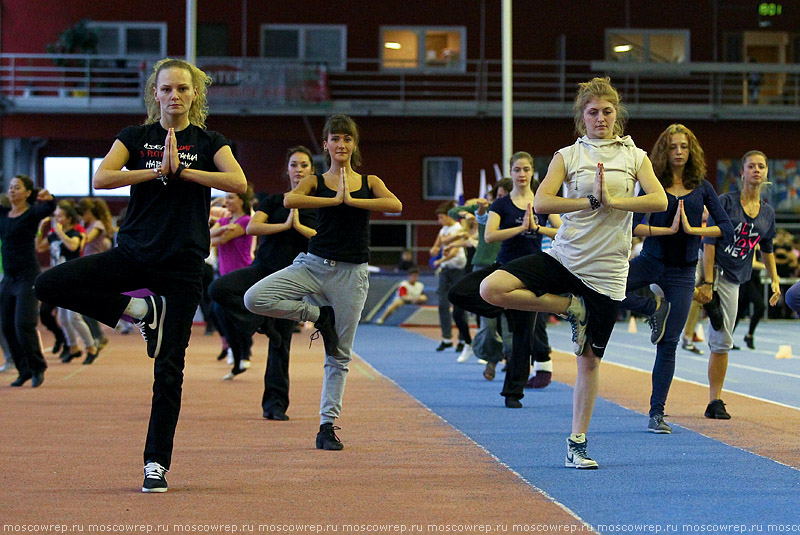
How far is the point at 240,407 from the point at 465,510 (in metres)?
4.35

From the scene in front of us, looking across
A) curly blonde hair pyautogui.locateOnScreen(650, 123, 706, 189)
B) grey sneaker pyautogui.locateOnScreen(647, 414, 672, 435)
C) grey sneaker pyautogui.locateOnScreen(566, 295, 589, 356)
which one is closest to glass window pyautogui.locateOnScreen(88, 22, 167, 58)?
curly blonde hair pyautogui.locateOnScreen(650, 123, 706, 189)

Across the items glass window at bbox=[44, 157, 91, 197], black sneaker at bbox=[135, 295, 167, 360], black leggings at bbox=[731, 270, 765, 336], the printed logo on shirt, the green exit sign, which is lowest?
black leggings at bbox=[731, 270, 765, 336]

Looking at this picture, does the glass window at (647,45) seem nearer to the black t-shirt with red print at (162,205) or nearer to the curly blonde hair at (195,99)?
the curly blonde hair at (195,99)

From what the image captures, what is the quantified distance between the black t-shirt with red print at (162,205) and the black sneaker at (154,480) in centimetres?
98

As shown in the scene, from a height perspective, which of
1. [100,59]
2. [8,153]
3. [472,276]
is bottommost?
[472,276]

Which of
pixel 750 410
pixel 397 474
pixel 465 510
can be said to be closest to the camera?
pixel 465 510

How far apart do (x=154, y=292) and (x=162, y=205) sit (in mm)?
427

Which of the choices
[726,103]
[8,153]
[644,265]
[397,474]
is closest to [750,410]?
[644,265]

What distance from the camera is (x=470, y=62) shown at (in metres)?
30.4

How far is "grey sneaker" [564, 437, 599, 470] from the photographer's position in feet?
19.3

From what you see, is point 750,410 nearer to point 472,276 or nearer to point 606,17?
point 472,276

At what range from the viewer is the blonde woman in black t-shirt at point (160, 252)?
5.16 meters

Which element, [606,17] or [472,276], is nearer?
[472,276]

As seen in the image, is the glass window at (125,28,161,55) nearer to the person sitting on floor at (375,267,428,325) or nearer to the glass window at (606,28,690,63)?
the person sitting on floor at (375,267,428,325)
